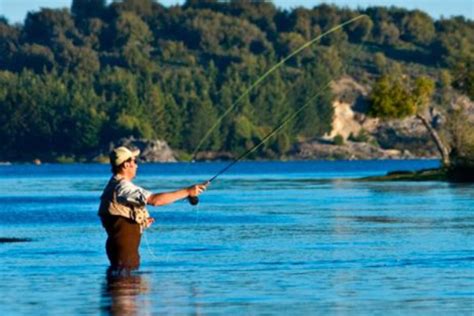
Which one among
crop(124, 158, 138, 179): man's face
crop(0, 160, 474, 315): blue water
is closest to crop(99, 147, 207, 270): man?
crop(124, 158, 138, 179): man's face

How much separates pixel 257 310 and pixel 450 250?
1106 cm

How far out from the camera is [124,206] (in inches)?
872

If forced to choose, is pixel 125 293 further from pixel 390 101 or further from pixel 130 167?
pixel 390 101

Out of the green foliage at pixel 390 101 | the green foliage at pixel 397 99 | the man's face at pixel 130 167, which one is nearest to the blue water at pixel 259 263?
the man's face at pixel 130 167

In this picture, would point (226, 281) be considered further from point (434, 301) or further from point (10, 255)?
point (10, 255)

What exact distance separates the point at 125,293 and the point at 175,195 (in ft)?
5.96

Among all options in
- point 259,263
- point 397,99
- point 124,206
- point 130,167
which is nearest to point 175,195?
point 130,167

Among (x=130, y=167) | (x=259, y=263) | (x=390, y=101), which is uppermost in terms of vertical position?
(x=390, y=101)

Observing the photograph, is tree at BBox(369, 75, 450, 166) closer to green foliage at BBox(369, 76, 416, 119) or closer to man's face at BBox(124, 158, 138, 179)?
green foliage at BBox(369, 76, 416, 119)

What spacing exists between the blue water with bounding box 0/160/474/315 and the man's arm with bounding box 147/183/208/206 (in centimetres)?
127

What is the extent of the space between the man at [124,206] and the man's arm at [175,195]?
7 cm

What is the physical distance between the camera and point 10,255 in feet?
104

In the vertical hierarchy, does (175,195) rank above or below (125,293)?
above

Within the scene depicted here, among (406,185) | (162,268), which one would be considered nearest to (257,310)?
(162,268)
